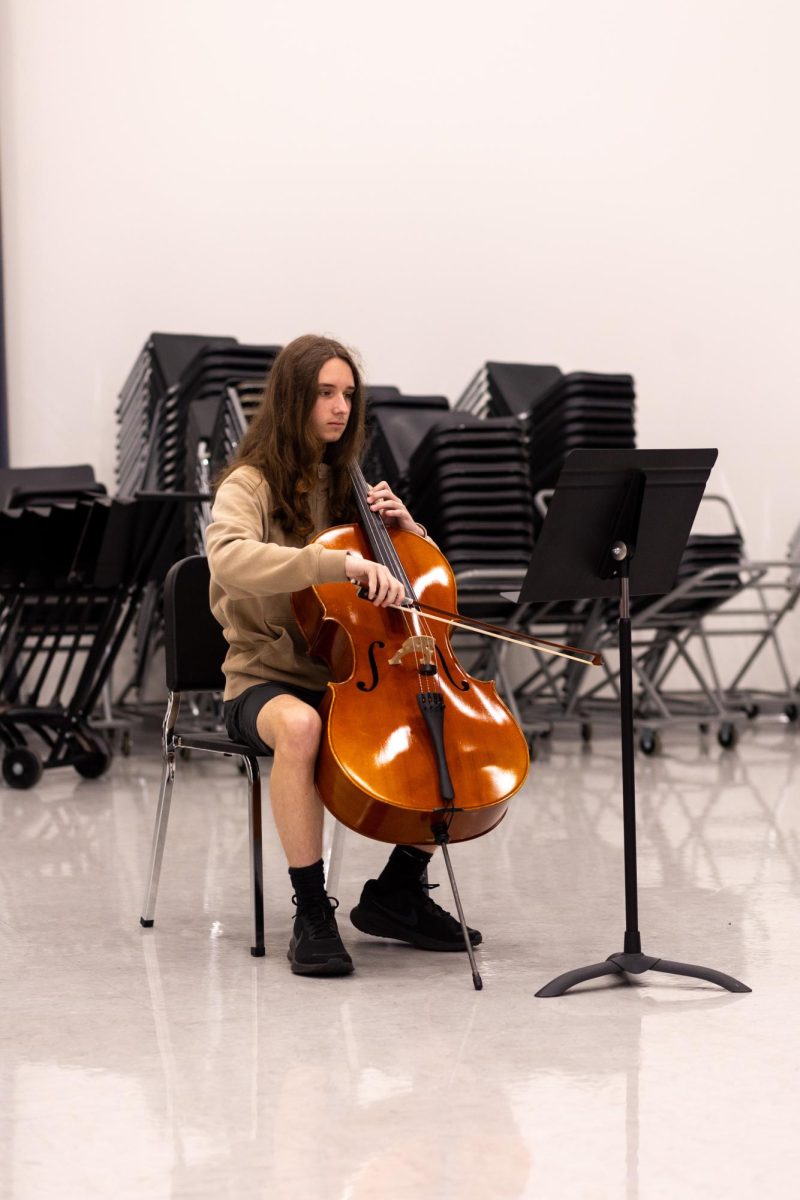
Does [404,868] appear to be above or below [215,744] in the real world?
below

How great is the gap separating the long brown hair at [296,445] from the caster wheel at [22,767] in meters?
2.32

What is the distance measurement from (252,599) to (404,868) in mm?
626

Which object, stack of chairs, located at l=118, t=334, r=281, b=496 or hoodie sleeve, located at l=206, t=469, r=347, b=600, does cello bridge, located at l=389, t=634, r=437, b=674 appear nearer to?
hoodie sleeve, located at l=206, t=469, r=347, b=600

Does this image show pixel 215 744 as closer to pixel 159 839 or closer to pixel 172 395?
pixel 159 839

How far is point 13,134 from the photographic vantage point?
7.04 meters

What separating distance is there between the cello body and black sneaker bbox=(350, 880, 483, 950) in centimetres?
31

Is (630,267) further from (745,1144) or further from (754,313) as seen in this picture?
(745,1144)

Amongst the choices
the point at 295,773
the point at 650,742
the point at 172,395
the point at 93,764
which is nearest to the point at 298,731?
the point at 295,773

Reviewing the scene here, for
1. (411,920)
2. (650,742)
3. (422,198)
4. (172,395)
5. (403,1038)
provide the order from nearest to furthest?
(403,1038) < (411,920) < (650,742) < (172,395) < (422,198)

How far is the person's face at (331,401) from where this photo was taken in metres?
3.08

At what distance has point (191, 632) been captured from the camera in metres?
3.28

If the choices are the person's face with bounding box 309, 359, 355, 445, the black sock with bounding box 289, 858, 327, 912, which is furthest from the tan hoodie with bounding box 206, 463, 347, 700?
the black sock with bounding box 289, 858, 327, 912

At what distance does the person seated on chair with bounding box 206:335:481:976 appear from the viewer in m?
2.91

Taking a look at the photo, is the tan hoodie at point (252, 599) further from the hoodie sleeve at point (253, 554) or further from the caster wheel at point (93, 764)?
the caster wheel at point (93, 764)
